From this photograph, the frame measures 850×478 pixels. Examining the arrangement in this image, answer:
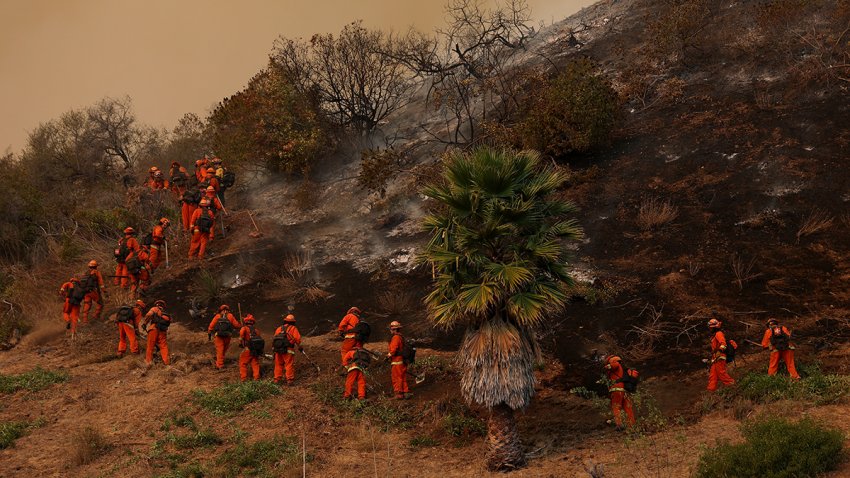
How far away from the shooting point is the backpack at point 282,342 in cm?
1526

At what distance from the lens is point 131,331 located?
698 inches

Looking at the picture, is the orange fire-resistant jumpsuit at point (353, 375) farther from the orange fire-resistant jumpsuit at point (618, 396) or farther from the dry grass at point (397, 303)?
the orange fire-resistant jumpsuit at point (618, 396)

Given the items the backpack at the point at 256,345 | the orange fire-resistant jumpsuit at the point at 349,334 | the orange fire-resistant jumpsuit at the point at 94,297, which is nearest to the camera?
the orange fire-resistant jumpsuit at the point at 349,334

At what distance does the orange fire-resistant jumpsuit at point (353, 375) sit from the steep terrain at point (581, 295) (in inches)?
14.0

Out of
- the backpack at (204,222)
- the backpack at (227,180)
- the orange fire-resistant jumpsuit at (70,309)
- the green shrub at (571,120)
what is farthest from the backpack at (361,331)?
the backpack at (227,180)

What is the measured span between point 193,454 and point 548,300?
6.41m

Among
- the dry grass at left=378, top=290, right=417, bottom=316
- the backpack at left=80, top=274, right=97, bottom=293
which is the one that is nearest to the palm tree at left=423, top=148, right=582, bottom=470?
the dry grass at left=378, top=290, right=417, bottom=316

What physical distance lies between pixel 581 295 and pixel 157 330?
9566 mm

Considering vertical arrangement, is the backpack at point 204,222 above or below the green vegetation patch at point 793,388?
above

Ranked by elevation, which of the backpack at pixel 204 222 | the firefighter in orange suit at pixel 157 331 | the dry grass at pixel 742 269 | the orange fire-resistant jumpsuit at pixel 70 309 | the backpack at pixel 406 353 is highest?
the backpack at pixel 204 222

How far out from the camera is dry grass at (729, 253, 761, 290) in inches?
655

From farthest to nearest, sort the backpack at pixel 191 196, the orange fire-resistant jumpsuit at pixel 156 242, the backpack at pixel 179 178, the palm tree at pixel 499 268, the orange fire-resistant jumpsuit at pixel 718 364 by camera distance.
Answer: the backpack at pixel 179 178
the backpack at pixel 191 196
the orange fire-resistant jumpsuit at pixel 156 242
the orange fire-resistant jumpsuit at pixel 718 364
the palm tree at pixel 499 268

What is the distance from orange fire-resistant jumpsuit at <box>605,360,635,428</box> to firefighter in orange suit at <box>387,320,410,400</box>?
3.97 metres

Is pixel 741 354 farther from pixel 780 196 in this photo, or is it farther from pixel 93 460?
pixel 93 460
